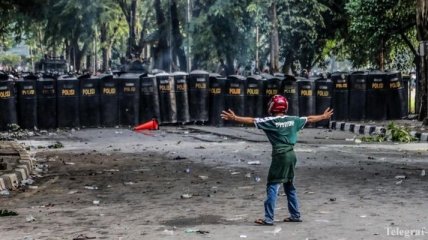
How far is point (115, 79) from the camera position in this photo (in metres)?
23.9

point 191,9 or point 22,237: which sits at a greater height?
point 191,9

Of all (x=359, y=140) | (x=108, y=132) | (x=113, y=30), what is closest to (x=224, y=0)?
(x=113, y=30)

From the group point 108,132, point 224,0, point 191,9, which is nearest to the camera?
point 108,132

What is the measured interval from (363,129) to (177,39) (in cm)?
2905

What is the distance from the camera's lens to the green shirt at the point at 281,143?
7570 mm

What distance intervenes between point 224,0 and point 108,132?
2150 cm

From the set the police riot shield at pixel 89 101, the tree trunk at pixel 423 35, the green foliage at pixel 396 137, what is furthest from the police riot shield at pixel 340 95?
the police riot shield at pixel 89 101

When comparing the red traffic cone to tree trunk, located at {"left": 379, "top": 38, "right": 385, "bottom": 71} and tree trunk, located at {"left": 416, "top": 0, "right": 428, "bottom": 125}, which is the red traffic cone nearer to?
tree trunk, located at {"left": 416, "top": 0, "right": 428, "bottom": 125}

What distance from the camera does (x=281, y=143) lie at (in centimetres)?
765

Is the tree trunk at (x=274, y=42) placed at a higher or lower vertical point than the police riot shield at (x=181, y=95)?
higher

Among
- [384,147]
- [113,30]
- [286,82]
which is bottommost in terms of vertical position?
[384,147]

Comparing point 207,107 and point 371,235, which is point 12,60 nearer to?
point 207,107

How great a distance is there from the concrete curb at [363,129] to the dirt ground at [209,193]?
2304mm

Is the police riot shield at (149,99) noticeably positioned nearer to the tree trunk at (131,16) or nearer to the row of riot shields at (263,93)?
the row of riot shields at (263,93)
